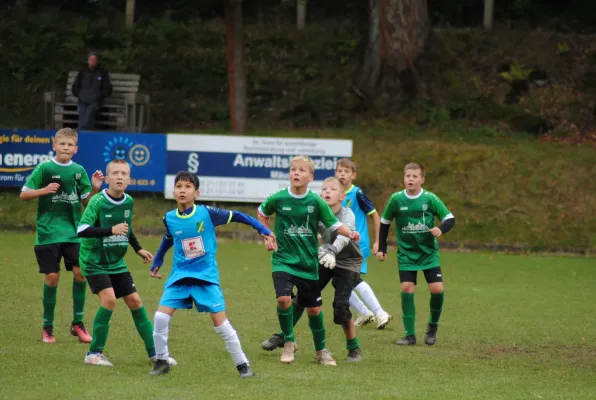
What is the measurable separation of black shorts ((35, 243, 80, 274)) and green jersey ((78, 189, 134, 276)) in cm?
116

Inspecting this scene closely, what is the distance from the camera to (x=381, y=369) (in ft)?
30.8

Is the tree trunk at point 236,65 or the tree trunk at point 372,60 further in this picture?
the tree trunk at point 372,60

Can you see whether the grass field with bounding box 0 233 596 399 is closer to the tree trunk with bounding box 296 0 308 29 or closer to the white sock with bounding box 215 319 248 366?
the white sock with bounding box 215 319 248 366

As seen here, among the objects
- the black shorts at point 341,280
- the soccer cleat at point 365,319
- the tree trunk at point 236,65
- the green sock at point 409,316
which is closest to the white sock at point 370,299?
the soccer cleat at point 365,319

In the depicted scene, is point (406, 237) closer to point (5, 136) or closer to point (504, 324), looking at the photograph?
point (504, 324)

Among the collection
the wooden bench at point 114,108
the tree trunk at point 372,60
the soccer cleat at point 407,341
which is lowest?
the soccer cleat at point 407,341

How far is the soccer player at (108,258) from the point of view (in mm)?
9031

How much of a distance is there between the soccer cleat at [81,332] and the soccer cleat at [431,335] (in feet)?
11.9

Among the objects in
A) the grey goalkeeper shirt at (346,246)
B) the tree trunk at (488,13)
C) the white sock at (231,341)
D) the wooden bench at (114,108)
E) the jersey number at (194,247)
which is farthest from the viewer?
the tree trunk at (488,13)

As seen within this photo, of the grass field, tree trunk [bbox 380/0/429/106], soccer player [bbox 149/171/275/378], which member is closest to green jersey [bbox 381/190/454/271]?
the grass field

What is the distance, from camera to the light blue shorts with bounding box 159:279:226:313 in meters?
8.59

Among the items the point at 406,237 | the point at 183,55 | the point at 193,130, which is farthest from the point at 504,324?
the point at 183,55

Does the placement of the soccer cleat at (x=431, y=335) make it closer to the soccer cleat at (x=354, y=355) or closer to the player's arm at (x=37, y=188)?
the soccer cleat at (x=354, y=355)

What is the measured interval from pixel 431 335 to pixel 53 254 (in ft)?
13.7
